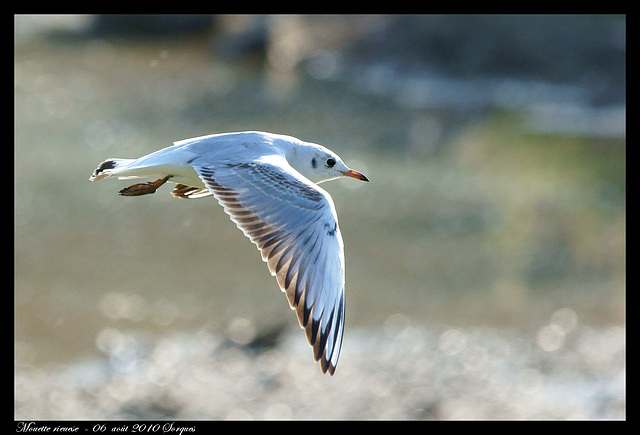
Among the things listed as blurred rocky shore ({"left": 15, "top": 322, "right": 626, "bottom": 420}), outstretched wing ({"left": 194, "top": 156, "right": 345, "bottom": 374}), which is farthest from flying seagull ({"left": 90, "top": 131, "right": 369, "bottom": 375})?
blurred rocky shore ({"left": 15, "top": 322, "right": 626, "bottom": 420})

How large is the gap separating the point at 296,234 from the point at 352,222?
7296 mm

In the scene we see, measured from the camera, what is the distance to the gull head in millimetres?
5010

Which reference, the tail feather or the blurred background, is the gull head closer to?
the tail feather

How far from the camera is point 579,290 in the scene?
10.6 meters

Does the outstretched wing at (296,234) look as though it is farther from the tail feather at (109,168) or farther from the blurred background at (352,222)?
the blurred background at (352,222)

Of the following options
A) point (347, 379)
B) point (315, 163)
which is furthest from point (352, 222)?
point (315, 163)

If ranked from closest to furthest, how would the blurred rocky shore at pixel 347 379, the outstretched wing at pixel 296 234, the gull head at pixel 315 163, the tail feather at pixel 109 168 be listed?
1. the outstretched wing at pixel 296 234
2. the tail feather at pixel 109 168
3. the gull head at pixel 315 163
4. the blurred rocky shore at pixel 347 379

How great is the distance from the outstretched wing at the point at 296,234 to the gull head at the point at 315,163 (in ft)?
2.00

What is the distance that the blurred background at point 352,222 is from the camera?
8.07 metres

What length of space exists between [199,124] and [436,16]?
5.53 meters

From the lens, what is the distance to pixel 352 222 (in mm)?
11352

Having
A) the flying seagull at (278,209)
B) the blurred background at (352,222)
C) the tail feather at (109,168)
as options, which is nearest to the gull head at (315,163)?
the flying seagull at (278,209)

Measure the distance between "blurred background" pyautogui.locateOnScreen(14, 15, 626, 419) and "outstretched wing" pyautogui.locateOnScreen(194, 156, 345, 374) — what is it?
3.56 meters

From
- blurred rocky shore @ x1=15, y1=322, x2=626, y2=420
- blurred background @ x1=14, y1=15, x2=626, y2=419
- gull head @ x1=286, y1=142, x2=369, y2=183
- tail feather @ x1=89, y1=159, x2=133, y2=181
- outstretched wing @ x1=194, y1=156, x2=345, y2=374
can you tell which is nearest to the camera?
outstretched wing @ x1=194, y1=156, x2=345, y2=374
